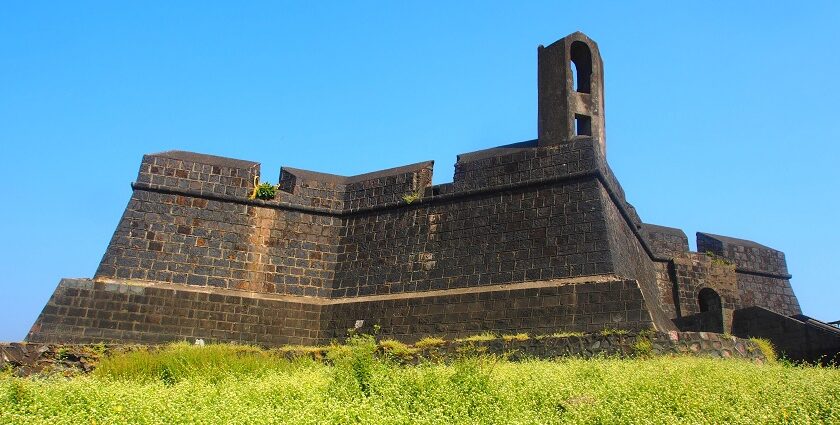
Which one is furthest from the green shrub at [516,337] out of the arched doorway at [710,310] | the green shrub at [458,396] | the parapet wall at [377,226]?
the arched doorway at [710,310]

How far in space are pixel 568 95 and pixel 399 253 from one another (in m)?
4.45

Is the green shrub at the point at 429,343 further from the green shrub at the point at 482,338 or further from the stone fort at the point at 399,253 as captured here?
the stone fort at the point at 399,253

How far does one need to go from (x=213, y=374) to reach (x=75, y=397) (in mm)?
2382

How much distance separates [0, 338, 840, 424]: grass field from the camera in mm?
7234

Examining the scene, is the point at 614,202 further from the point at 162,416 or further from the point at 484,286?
the point at 162,416

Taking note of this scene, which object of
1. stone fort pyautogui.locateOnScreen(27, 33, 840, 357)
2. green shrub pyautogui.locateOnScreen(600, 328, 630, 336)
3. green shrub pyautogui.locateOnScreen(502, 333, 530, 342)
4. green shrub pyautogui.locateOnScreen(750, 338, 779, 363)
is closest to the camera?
green shrub pyautogui.locateOnScreen(600, 328, 630, 336)

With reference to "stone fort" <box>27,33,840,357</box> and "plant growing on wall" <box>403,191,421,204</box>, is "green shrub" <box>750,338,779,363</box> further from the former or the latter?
"plant growing on wall" <box>403,191,421,204</box>

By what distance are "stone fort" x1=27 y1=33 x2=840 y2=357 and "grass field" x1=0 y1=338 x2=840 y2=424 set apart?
3.14 metres

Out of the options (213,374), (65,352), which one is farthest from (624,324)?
(65,352)

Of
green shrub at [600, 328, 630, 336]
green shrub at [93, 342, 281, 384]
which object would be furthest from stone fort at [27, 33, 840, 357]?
green shrub at [93, 342, 281, 384]

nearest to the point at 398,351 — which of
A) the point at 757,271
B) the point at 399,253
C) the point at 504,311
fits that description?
the point at 504,311

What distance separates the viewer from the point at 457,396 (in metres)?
8.02

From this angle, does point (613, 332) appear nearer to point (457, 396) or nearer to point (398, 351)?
point (398, 351)

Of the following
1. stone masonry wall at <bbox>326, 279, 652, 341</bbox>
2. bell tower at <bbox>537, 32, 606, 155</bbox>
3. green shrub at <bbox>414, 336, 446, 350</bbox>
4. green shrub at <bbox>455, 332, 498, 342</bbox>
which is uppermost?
bell tower at <bbox>537, 32, 606, 155</bbox>
